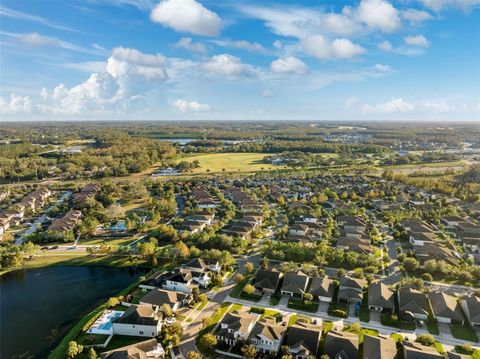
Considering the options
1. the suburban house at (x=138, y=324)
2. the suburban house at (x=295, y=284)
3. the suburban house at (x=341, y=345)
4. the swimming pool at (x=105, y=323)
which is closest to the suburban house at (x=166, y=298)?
the suburban house at (x=138, y=324)

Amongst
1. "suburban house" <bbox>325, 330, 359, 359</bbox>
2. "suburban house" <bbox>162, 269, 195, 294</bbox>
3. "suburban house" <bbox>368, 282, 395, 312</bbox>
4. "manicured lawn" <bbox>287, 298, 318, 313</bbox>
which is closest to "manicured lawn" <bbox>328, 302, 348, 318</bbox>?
"manicured lawn" <bbox>287, 298, 318, 313</bbox>

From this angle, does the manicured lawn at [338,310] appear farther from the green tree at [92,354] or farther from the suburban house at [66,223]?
the suburban house at [66,223]

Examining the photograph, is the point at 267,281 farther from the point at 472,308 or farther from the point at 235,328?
the point at 472,308

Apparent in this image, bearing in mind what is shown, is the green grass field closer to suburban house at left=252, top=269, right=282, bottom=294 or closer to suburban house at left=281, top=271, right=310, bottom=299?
suburban house at left=252, top=269, right=282, bottom=294

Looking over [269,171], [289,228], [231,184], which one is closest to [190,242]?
[289,228]

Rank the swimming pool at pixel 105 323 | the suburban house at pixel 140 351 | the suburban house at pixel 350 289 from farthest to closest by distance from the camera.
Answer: the suburban house at pixel 350 289, the swimming pool at pixel 105 323, the suburban house at pixel 140 351

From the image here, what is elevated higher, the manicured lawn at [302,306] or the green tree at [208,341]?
the green tree at [208,341]
